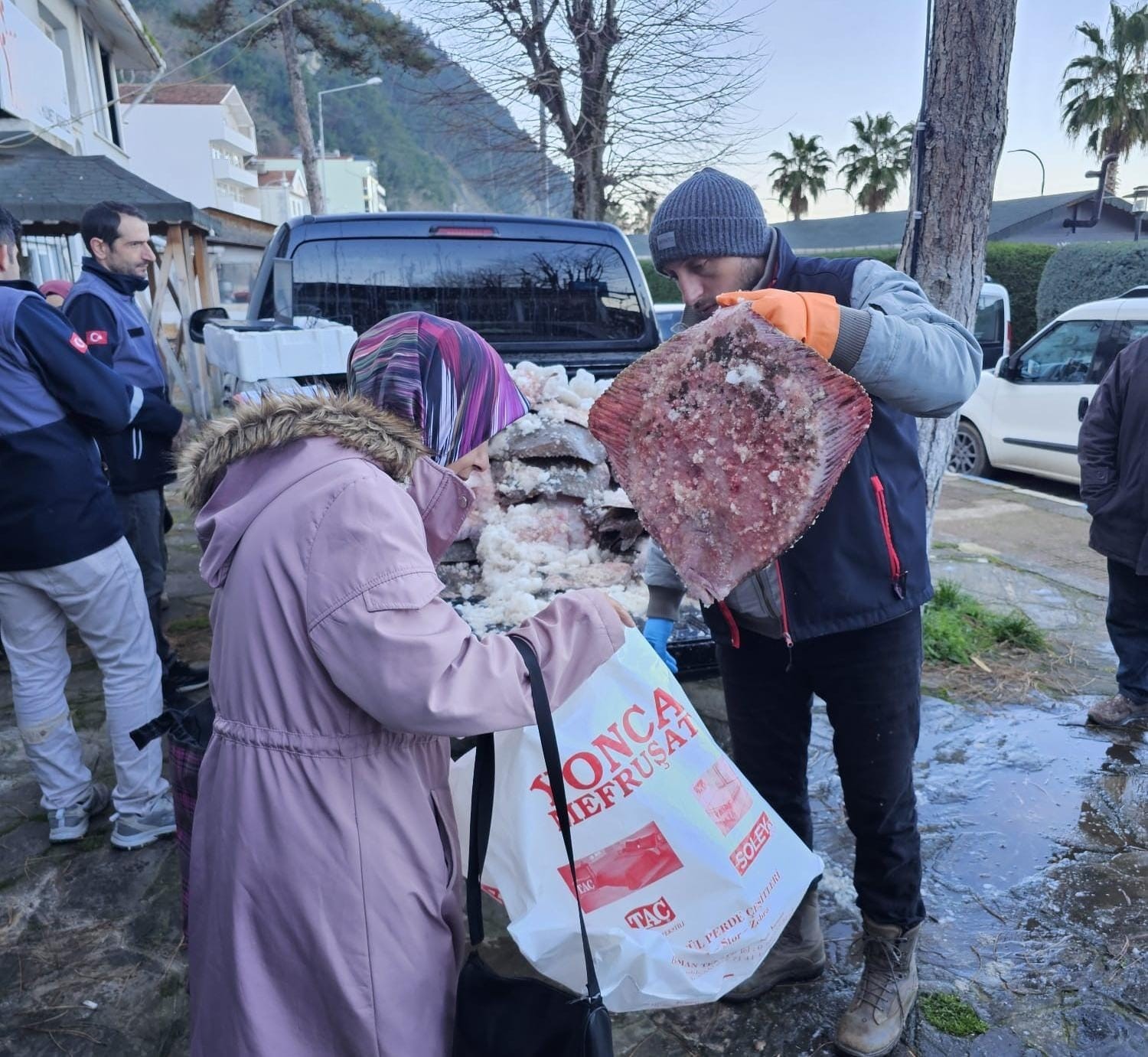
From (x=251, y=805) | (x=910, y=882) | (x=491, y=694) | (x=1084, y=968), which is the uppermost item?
(x=491, y=694)

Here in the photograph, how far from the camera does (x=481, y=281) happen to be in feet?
13.3

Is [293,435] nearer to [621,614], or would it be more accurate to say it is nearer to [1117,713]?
[621,614]

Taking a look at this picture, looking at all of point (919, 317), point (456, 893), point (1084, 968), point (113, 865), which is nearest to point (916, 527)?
point (919, 317)

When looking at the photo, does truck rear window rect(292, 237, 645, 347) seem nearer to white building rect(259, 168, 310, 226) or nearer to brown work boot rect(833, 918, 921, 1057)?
brown work boot rect(833, 918, 921, 1057)

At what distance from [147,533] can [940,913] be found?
3.56m

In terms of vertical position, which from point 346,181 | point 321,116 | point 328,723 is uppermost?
point 346,181

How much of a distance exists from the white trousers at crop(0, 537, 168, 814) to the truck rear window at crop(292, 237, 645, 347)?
1519 millimetres

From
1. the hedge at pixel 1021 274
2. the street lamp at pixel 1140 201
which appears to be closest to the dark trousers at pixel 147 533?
the hedge at pixel 1021 274

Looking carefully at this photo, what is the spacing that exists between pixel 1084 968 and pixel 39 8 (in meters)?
19.4

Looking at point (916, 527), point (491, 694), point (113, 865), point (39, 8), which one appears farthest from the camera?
point (39, 8)

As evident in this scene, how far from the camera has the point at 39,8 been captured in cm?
1491

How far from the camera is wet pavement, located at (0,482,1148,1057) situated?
230 cm

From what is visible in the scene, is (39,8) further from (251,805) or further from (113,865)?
(251,805)

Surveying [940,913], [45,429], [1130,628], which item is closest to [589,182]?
[1130,628]
